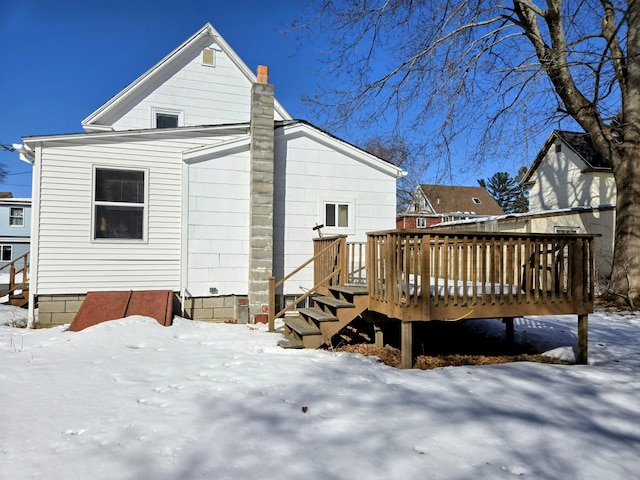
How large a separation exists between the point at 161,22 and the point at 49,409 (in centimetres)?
1414

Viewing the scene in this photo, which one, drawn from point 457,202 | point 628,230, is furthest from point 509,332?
point 457,202

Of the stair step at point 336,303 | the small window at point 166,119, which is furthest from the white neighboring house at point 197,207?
the small window at point 166,119

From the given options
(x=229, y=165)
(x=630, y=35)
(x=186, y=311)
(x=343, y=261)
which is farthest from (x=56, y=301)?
(x=630, y=35)

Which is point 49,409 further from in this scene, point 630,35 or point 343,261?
point 630,35

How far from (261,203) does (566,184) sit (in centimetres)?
1814

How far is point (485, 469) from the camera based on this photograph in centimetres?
225

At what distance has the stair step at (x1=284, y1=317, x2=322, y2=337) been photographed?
5.21 metres

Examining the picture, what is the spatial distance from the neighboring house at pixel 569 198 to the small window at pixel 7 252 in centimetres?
2715

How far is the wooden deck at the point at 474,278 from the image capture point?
4.61 m

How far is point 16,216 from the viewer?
24.7 m

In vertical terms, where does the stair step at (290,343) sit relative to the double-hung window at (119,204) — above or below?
below

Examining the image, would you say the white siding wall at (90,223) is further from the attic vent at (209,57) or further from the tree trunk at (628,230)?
the tree trunk at (628,230)

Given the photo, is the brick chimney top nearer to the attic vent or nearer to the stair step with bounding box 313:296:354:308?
the attic vent

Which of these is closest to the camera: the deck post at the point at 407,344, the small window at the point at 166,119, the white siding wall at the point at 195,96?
the deck post at the point at 407,344
